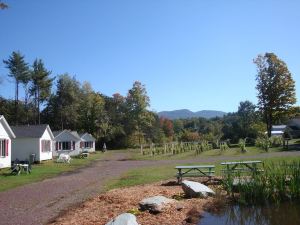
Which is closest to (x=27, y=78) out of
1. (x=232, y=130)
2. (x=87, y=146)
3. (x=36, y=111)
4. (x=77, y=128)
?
(x=36, y=111)

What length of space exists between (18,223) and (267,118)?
184 ft

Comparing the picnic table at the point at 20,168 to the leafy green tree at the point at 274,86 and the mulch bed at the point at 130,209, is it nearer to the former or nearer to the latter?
the mulch bed at the point at 130,209

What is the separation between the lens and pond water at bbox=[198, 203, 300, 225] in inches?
421

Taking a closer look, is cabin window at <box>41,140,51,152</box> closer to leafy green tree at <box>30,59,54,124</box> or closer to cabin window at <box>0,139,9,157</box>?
cabin window at <box>0,139,9,157</box>

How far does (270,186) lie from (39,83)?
7359cm

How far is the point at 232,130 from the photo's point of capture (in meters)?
65.0

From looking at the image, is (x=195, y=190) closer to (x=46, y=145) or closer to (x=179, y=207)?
(x=179, y=207)

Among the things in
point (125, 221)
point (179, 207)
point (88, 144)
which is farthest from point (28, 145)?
point (125, 221)

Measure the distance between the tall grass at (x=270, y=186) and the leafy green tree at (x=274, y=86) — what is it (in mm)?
50367

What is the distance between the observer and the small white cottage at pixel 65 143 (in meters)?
55.8

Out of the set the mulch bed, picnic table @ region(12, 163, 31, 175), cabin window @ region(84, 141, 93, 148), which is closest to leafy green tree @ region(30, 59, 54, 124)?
cabin window @ region(84, 141, 93, 148)

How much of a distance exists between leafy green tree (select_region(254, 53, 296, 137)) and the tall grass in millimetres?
50367

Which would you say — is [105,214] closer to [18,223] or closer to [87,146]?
[18,223]

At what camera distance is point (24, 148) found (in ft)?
133
